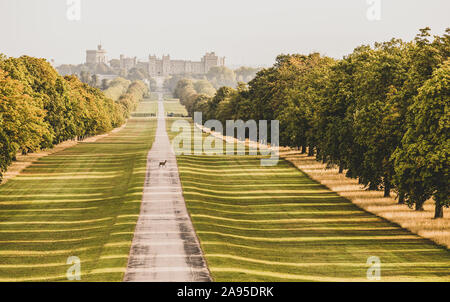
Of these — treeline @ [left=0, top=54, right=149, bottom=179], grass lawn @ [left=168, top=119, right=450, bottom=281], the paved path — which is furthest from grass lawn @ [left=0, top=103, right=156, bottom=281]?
grass lawn @ [left=168, top=119, right=450, bottom=281]

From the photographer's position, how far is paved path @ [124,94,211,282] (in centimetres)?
2717

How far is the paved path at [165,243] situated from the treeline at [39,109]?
11.9 m

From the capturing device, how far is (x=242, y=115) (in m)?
110

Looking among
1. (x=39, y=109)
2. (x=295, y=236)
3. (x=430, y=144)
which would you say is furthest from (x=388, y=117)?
(x=39, y=109)

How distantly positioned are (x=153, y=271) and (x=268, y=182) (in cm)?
3886

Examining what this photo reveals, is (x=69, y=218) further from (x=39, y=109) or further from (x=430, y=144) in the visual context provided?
(x=430, y=144)

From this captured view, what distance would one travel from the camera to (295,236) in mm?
40156

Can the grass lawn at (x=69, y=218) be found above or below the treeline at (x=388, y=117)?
below

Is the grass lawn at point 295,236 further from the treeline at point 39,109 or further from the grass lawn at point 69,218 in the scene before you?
the treeline at point 39,109

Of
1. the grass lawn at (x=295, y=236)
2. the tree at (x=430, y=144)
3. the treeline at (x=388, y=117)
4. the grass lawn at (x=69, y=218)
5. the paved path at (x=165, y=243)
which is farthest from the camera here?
the treeline at (x=388, y=117)

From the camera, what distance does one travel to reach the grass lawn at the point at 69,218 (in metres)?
31.6

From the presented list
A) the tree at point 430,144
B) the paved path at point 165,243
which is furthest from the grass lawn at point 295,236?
Answer: the tree at point 430,144
